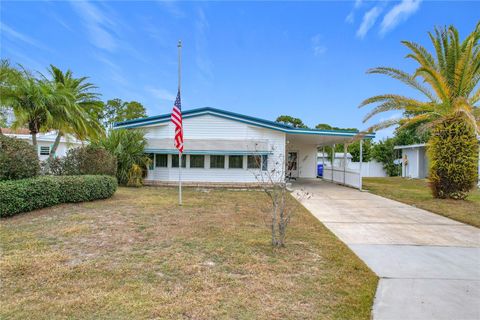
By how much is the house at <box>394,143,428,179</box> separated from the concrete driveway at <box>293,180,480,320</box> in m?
18.4

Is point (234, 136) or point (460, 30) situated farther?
point (234, 136)

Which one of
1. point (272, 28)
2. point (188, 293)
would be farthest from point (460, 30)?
point (188, 293)

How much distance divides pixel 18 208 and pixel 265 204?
23.4 ft

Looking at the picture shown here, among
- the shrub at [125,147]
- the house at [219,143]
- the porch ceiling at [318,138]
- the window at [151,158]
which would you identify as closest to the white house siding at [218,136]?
the house at [219,143]

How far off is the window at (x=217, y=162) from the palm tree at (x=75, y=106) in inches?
230

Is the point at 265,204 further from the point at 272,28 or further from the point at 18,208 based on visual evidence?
the point at 272,28

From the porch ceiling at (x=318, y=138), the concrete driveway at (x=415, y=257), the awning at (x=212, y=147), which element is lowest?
the concrete driveway at (x=415, y=257)

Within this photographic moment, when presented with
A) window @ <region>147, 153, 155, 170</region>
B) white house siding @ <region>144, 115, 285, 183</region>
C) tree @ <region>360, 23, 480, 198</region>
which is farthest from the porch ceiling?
window @ <region>147, 153, 155, 170</region>

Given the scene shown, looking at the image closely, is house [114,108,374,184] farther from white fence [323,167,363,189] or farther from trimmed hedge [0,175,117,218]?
trimmed hedge [0,175,117,218]

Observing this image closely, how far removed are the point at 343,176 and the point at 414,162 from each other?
35.9 feet

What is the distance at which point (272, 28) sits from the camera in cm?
1365

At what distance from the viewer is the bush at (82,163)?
1040 cm

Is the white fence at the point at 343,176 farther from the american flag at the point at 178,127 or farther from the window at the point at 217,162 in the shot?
the american flag at the point at 178,127

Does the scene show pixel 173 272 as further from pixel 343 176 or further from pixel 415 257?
pixel 343 176
